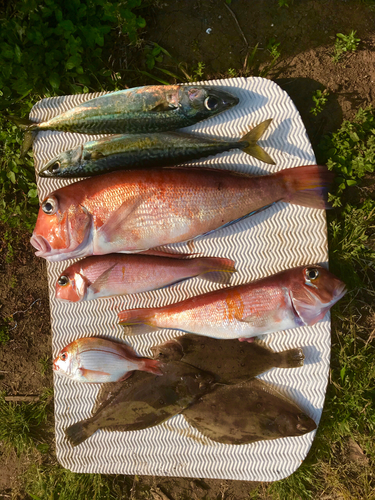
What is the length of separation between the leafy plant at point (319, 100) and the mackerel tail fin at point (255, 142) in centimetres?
70

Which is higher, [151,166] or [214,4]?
[214,4]

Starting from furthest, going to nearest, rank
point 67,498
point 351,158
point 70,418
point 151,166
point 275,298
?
point 67,498 → point 70,418 → point 351,158 → point 151,166 → point 275,298

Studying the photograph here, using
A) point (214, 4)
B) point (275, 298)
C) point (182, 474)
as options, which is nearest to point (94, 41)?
point (214, 4)

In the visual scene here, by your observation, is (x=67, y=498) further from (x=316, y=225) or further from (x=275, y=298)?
(x=316, y=225)

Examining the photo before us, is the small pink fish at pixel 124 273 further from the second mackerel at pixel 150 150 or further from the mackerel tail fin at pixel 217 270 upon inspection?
the second mackerel at pixel 150 150

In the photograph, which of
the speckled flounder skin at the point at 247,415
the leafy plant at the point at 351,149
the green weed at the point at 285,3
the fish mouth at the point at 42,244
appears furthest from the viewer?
the green weed at the point at 285,3

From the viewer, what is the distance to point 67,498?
12.0ft

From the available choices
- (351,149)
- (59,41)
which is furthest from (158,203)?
(59,41)

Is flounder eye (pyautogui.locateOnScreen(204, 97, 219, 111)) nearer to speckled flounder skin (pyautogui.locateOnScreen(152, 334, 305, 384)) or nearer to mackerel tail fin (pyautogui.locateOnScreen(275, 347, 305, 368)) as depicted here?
speckled flounder skin (pyautogui.locateOnScreen(152, 334, 305, 384))

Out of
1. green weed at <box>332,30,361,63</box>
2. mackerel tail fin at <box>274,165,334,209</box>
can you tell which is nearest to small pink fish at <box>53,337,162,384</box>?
mackerel tail fin at <box>274,165,334,209</box>

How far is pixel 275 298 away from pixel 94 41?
314 centimetres

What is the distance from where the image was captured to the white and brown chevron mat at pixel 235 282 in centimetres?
297

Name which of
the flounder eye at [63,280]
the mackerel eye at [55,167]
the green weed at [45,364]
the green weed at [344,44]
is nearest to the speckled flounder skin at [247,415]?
the flounder eye at [63,280]

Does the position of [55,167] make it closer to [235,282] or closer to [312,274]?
[235,282]
